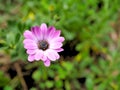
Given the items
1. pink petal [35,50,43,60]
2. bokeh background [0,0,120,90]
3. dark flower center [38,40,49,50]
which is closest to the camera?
pink petal [35,50,43,60]

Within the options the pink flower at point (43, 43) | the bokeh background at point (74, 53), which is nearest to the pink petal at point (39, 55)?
the pink flower at point (43, 43)

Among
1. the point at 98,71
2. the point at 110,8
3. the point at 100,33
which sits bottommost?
the point at 98,71

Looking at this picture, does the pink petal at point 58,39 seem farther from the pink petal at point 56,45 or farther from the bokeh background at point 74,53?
the bokeh background at point 74,53

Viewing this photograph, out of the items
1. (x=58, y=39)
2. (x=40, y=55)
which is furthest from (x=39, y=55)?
Answer: (x=58, y=39)

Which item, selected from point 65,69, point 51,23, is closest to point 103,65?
point 65,69

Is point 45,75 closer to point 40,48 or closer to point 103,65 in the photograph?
point 103,65

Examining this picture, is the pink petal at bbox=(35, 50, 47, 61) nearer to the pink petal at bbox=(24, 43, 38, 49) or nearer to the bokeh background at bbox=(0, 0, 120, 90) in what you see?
the pink petal at bbox=(24, 43, 38, 49)

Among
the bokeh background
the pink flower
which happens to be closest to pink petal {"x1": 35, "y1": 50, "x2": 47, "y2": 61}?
the pink flower
